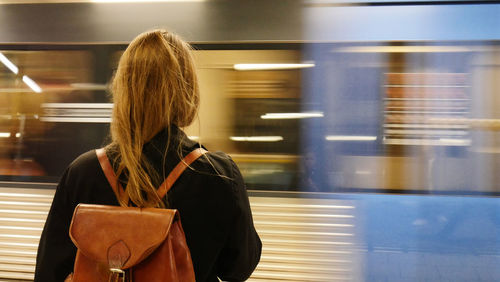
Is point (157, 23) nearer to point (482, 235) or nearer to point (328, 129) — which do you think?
point (328, 129)

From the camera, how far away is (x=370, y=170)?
3225 mm

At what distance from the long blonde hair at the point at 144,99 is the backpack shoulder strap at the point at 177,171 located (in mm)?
19

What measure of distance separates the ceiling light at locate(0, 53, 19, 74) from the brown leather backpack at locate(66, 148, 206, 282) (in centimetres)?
313

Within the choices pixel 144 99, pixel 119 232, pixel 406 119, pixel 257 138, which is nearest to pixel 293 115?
pixel 257 138

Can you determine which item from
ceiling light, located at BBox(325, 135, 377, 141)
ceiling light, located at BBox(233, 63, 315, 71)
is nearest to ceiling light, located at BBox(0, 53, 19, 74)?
ceiling light, located at BBox(233, 63, 315, 71)

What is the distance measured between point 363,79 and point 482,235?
4.41ft

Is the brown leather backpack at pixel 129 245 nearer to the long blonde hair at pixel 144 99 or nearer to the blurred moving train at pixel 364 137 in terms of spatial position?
the long blonde hair at pixel 144 99

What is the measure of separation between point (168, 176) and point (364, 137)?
2403 millimetres

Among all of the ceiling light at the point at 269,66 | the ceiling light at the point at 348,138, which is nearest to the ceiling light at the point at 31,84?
the ceiling light at the point at 269,66

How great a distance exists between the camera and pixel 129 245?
1004mm

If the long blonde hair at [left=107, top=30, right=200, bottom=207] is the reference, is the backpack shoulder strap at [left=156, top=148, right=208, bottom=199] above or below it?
below

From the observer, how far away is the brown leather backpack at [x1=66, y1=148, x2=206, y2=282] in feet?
3.26

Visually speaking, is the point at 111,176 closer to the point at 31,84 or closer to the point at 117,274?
the point at 117,274

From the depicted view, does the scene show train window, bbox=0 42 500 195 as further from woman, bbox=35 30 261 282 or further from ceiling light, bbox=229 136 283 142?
woman, bbox=35 30 261 282
